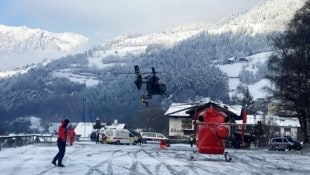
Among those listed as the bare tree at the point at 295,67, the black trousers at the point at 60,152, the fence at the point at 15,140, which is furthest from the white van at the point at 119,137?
the black trousers at the point at 60,152

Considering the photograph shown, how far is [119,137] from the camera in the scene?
77250 millimetres

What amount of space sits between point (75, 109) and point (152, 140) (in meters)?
99.0

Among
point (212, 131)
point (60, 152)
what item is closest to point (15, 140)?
point (212, 131)

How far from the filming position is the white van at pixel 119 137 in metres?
76.8

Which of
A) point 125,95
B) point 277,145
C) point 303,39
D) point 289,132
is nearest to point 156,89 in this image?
point 303,39

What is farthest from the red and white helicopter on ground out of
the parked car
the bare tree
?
the parked car

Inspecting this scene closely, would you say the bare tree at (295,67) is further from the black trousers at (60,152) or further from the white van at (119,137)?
the black trousers at (60,152)

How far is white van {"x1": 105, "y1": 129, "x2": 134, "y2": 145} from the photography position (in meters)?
76.8

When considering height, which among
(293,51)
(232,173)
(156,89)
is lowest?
(232,173)

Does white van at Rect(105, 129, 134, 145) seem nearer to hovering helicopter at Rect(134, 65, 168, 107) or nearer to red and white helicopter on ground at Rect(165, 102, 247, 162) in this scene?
hovering helicopter at Rect(134, 65, 168, 107)

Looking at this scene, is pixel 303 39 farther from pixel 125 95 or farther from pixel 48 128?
pixel 48 128

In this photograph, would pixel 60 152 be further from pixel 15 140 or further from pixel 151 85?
pixel 15 140

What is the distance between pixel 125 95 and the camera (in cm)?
16538

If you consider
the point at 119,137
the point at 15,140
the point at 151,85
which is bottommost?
the point at 15,140
